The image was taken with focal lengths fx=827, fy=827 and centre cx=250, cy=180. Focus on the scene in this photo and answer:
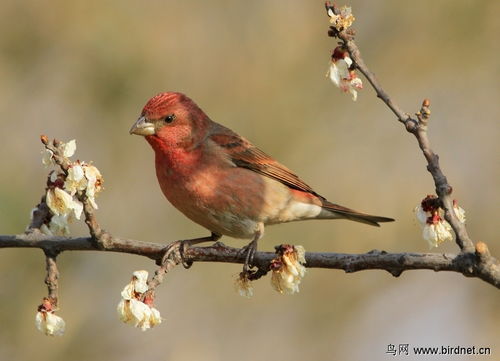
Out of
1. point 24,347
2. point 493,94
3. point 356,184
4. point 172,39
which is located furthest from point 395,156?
point 24,347

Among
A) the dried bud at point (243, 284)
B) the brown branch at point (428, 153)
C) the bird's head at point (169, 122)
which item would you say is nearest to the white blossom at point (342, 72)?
the brown branch at point (428, 153)

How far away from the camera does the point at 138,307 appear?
3.95 meters

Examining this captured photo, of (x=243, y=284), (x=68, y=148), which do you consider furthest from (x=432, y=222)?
(x=68, y=148)

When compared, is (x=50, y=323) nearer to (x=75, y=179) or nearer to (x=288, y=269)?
(x=75, y=179)

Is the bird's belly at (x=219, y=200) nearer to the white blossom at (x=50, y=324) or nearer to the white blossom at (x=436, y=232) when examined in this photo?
the white blossom at (x=50, y=324)

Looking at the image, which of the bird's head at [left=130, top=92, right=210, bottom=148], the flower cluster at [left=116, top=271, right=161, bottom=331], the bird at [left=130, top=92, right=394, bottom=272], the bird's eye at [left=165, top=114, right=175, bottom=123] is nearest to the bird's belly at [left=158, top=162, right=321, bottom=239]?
the bird at [left=130, top=92, right=394, bottom=272]

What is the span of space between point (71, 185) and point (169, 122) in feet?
8.59

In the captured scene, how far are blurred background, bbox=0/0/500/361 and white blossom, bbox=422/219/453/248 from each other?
135 inches

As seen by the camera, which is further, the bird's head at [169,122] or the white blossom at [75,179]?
the bird's head at [169,122]

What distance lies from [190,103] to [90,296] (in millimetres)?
2189

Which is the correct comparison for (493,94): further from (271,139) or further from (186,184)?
(186,184)

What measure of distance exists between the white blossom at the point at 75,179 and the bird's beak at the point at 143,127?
2.29 metres

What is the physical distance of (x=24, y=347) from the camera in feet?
23.8

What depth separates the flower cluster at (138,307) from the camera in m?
3.94
